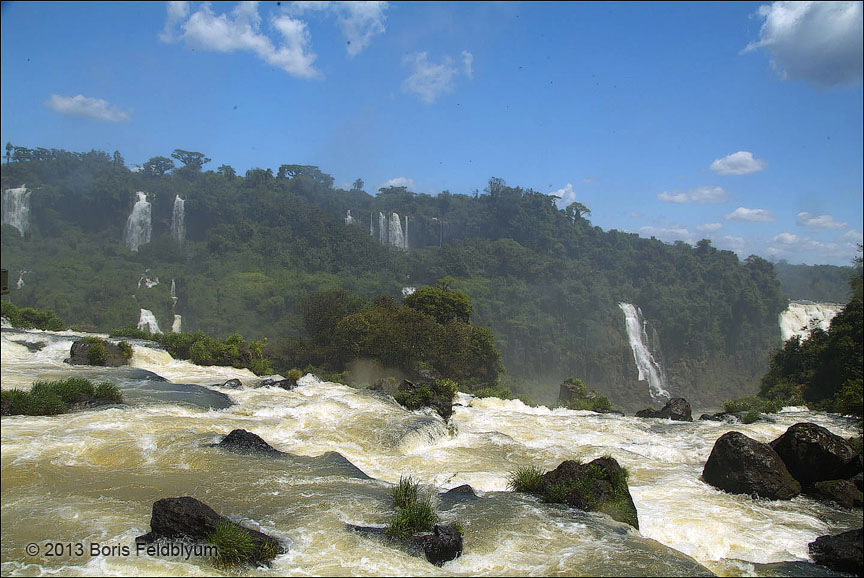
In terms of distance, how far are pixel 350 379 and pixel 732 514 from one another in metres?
23.8

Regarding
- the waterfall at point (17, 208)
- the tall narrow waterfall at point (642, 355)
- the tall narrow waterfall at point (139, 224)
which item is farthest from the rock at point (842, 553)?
the waterfall at point (17, 208)

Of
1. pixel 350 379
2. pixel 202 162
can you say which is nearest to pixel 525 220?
pixel 202 162

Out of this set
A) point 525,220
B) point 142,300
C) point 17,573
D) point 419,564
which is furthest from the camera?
point 525,220

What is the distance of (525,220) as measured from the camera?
8556 cm

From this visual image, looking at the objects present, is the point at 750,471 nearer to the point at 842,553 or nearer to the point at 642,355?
the point at 842,553

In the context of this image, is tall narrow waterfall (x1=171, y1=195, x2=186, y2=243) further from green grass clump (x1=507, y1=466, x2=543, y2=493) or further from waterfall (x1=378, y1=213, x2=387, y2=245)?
green grass clump (x1=507, y1=466, x2=543, y2=493)

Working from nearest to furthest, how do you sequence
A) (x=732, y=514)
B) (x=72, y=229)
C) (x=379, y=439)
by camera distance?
→ (x=732, y=514) → (x=379, y=439) → (x=72, y=229)

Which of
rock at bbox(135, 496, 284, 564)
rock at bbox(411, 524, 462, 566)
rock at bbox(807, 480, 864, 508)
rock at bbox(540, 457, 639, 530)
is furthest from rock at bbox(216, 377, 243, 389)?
rock at bbox(807, 480, 864, 508)

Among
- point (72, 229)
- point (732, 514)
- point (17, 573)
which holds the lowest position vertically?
point (732, 514)

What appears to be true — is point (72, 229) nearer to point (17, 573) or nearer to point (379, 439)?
point (379, 439)

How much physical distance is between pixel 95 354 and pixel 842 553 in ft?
87.3

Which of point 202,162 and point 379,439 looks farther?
point 202,162

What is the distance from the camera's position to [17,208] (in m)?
64.4

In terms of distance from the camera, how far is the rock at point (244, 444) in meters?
→ 13.4
